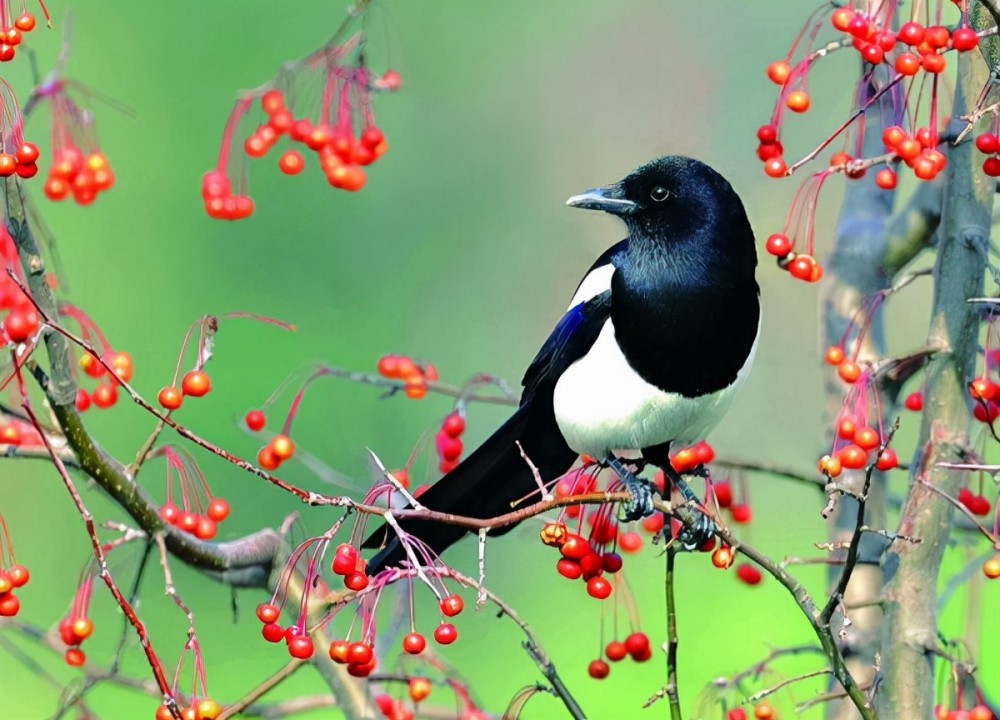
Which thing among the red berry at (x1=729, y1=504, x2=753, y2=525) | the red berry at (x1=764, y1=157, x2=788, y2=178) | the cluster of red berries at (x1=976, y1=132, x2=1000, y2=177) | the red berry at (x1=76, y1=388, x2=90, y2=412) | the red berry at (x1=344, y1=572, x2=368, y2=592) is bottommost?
the red berry at (x1=344, y1=572, x2=368, y2=592)

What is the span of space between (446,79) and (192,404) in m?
1.81

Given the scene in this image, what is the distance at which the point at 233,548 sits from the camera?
5.84 ft

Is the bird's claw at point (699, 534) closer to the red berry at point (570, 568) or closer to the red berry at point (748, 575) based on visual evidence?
the red berry at point (570, 568)

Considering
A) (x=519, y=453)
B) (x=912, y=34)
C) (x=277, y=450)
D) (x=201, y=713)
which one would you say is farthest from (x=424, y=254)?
(x=201, y=713)

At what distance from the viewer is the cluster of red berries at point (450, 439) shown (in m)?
2.39

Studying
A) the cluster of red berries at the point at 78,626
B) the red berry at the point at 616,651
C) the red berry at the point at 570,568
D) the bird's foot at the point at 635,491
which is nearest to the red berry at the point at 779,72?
the bird's foot at the point at 635,491

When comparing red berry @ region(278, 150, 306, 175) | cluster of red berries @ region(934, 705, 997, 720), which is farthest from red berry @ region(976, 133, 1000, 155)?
red berry @ region(278, 150, 306, 175)

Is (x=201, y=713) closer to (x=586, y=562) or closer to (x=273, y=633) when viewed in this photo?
(x=273, y=633)

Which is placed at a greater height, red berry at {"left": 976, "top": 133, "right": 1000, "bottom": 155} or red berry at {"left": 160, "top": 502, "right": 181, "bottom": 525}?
red berry at {"left": 976, "top": 133, "right": 1000, "bottom": 155}

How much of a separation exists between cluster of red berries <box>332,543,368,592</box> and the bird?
0.57 m

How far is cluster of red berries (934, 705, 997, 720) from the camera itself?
5.69 feet

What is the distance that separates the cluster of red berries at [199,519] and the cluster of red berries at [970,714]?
98 cm

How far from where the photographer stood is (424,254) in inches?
226

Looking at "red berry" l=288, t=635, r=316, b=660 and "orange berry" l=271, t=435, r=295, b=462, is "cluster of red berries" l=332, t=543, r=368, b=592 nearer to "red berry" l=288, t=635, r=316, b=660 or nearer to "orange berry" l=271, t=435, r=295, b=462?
"red berry" l=288, t=635, r=316, b=660
